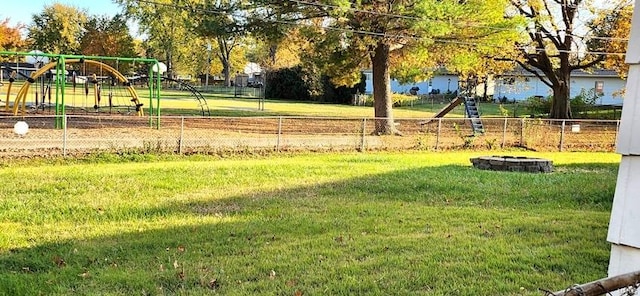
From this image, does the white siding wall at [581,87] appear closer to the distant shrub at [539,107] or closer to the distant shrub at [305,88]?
the distant shrub at [539,107]

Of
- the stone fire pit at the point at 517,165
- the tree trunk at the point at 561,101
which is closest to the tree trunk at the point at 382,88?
the stone fire pit at the point at 517,165

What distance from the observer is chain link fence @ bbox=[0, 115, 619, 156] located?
1279 centimetres

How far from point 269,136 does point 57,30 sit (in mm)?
49680

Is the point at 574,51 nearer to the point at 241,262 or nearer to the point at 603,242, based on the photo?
the point at 603,242

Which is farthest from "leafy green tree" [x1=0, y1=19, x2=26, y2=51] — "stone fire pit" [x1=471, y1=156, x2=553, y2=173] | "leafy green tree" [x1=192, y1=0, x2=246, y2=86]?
"stone fire pit" [x1=471, y1=156, x2=553, y2=173]

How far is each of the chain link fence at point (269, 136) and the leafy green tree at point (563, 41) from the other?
8.49 meters

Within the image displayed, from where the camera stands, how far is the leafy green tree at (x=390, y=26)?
1585cm

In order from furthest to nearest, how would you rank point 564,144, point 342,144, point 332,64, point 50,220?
point 332,64 → point 564,144 → point 342,144 → point 50,220

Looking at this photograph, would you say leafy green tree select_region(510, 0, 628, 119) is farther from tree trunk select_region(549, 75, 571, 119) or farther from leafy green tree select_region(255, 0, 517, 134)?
leafy green tree select_region(255, 0, 517, 134)

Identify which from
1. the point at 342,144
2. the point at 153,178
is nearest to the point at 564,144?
the point at 342,144

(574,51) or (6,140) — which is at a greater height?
(574,51)

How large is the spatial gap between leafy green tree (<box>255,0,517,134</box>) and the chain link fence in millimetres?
1498

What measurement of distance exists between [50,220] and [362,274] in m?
3.80

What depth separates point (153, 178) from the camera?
9453mm
